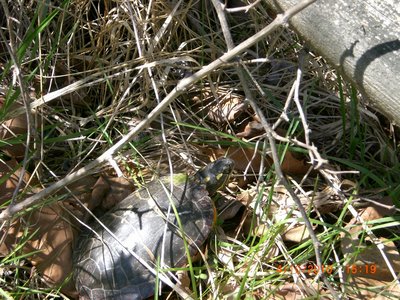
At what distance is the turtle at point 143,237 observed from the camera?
188 cm

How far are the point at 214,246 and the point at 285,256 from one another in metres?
0.26

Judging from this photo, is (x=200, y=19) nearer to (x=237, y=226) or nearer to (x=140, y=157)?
(x=140, y=157)

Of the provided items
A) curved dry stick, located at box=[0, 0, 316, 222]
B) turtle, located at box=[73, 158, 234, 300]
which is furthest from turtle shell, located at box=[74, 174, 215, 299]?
curved dry stick, located at box=[0, 0, 316, 222]

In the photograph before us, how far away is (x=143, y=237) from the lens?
1.92 m

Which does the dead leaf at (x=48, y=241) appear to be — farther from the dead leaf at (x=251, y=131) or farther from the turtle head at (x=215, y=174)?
the dead leaf at (x=251, y=131)

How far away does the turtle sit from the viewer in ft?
6.17

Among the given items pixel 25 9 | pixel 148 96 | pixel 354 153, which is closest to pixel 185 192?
pixel 148 96

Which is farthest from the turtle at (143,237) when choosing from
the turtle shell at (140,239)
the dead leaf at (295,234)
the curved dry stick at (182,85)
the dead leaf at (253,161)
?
the curved dry stick at (182,85)

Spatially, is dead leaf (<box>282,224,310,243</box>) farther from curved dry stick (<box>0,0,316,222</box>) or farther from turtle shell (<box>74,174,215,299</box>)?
curved dry stick (<box>0,0,316,222</box>)
